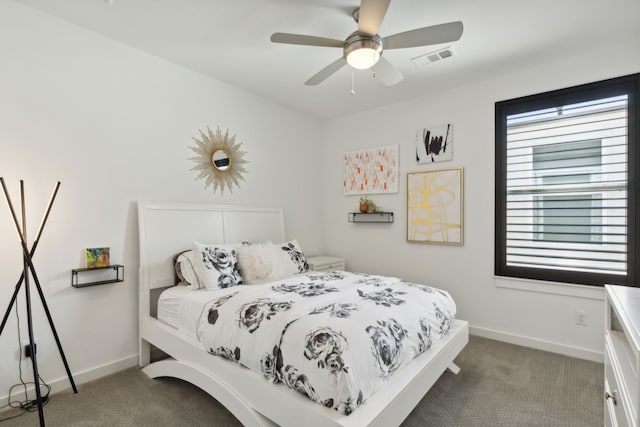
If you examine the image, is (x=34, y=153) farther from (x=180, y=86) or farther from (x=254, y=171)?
(x=254, y=171)

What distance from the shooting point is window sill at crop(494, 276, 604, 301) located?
2.72 meters

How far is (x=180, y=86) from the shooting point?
2.98 meters

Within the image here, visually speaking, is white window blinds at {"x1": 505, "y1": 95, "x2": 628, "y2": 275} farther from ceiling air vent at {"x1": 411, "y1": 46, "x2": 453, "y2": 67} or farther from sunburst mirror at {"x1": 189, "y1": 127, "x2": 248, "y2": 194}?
sunburst mirror at {"x1": 189, "y1": 127, "x2": 248, "y2": 194}

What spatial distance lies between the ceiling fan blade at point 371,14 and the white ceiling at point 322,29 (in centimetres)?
32

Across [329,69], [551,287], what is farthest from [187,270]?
[551,287]

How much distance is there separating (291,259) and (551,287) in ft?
7.99

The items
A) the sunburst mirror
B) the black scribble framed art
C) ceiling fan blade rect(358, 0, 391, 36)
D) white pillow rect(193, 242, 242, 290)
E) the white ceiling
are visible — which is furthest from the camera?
the black scribble framed art

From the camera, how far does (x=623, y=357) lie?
1.23 metres

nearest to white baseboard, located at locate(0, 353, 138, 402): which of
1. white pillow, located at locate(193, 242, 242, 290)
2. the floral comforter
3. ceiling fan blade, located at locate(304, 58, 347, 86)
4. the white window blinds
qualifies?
white pillow, located at locate(193, 242, 242, 290)

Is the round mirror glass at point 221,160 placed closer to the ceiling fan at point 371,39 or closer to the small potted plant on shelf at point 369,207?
the ceiling fan at point 371,39

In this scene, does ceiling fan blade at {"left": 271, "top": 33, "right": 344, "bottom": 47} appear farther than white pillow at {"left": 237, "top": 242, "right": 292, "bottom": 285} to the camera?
No

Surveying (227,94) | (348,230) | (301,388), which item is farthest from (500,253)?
(227,94)

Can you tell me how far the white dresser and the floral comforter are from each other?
2.81 ft

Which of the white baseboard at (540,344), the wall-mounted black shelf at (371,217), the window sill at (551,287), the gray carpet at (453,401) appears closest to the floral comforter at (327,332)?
the gray carpet at (453,401)
